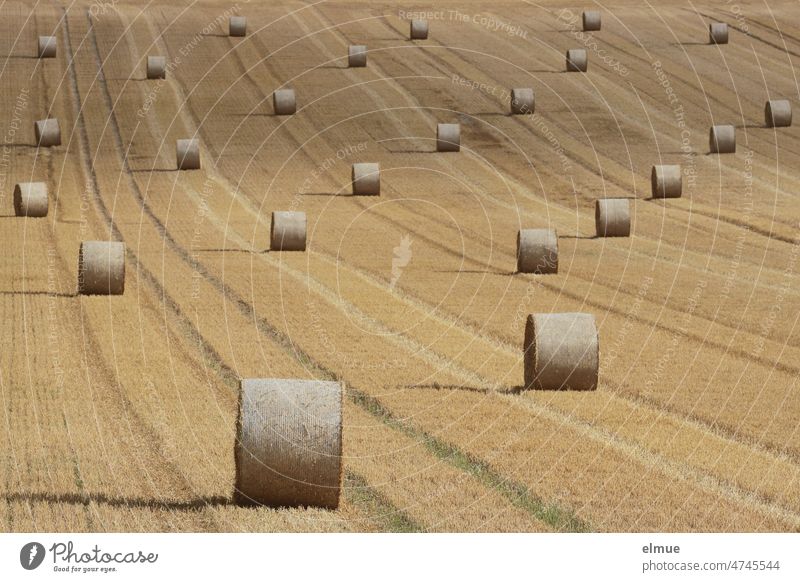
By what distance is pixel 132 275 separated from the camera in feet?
92.8

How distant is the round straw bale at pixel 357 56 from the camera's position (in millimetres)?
53116

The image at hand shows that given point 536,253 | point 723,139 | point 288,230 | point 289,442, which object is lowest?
point 723,139

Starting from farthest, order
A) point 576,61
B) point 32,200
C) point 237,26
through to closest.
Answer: point 237,26 → point 576,61 → point 32,200

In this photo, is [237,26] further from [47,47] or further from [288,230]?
[288,230]

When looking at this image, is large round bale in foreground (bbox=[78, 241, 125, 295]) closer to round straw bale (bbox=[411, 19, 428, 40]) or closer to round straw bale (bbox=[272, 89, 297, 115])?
round straw bale (bbox=[272, 89, 297, 115])

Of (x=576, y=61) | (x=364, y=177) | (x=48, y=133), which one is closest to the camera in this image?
(x=364, y=177)

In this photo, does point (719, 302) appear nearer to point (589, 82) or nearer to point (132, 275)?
point (132, 275)

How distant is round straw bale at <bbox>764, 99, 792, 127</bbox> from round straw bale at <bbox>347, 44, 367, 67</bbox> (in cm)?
1349

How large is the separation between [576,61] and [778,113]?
788 centimetres

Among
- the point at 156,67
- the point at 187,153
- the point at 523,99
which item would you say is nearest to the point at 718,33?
the point at 523,99

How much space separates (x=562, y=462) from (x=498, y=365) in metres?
5.40

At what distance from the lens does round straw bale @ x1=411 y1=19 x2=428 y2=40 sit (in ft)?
184

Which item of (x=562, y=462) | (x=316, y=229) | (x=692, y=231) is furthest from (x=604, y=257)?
(x=562, y=462)

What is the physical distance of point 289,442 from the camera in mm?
13008
